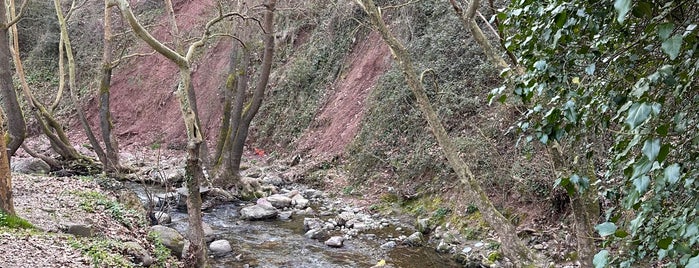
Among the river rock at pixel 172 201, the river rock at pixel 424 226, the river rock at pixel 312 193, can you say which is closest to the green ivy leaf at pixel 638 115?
the river rock at pixel 424 226

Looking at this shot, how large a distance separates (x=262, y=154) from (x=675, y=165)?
52.1 feet

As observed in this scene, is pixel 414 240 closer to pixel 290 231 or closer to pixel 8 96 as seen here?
A: pixel 290 231

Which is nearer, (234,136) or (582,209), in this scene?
(582,209)

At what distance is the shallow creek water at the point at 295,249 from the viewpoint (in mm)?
8117

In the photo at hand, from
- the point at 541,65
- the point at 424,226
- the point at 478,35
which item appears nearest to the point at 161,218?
the point at 424,226

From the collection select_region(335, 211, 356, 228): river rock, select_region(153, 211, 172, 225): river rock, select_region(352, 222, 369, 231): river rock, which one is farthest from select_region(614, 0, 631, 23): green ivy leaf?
select_region(153, 211, 172, 225): river rock

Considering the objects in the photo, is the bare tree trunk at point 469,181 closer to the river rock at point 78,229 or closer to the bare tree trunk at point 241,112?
the river rock at point 78,229

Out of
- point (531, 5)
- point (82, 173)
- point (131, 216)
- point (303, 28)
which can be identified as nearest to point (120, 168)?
point (82, 173)

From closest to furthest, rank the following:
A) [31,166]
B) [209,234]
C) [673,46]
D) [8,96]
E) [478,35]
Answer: [673,46] < [478,35] < [209,234] < [8,96] < [31,166]

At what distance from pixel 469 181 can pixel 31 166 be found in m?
11.0

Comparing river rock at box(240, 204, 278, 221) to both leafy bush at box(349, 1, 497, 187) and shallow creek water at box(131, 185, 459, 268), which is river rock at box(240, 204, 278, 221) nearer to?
shallow creek water at box(131, 185, 459, 268)

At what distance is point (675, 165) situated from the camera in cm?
164

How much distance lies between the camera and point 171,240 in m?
7.88

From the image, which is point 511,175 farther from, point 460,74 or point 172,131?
point 172,131
